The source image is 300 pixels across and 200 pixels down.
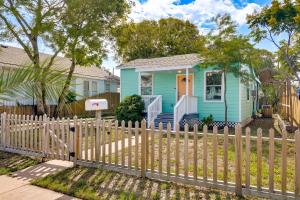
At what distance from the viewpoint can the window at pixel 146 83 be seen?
17461mm

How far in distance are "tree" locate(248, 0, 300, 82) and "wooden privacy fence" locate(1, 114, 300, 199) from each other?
448 centimetres

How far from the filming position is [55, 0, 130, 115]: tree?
43.1 ft

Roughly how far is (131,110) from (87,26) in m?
5.20

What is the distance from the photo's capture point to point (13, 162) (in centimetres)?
673

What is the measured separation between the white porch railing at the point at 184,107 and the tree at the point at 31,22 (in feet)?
21.1

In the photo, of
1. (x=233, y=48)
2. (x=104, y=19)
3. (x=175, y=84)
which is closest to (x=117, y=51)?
(x=104, y=19)

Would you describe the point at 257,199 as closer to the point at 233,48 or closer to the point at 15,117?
the point at 15,117

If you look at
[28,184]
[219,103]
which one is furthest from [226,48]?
[28,184]

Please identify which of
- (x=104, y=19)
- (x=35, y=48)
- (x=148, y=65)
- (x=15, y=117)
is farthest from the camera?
(x=148, y=65)

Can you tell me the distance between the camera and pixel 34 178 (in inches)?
216

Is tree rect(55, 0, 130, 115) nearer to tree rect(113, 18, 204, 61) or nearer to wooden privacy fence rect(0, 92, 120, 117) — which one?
wooden privacy fence rect(0, 92, 120, 117)

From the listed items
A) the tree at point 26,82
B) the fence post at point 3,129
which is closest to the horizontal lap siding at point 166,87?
the fence post at point 3,129

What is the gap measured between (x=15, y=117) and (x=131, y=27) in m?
10.9

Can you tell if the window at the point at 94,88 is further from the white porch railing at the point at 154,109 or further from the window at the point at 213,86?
the window at the point at 213,86
